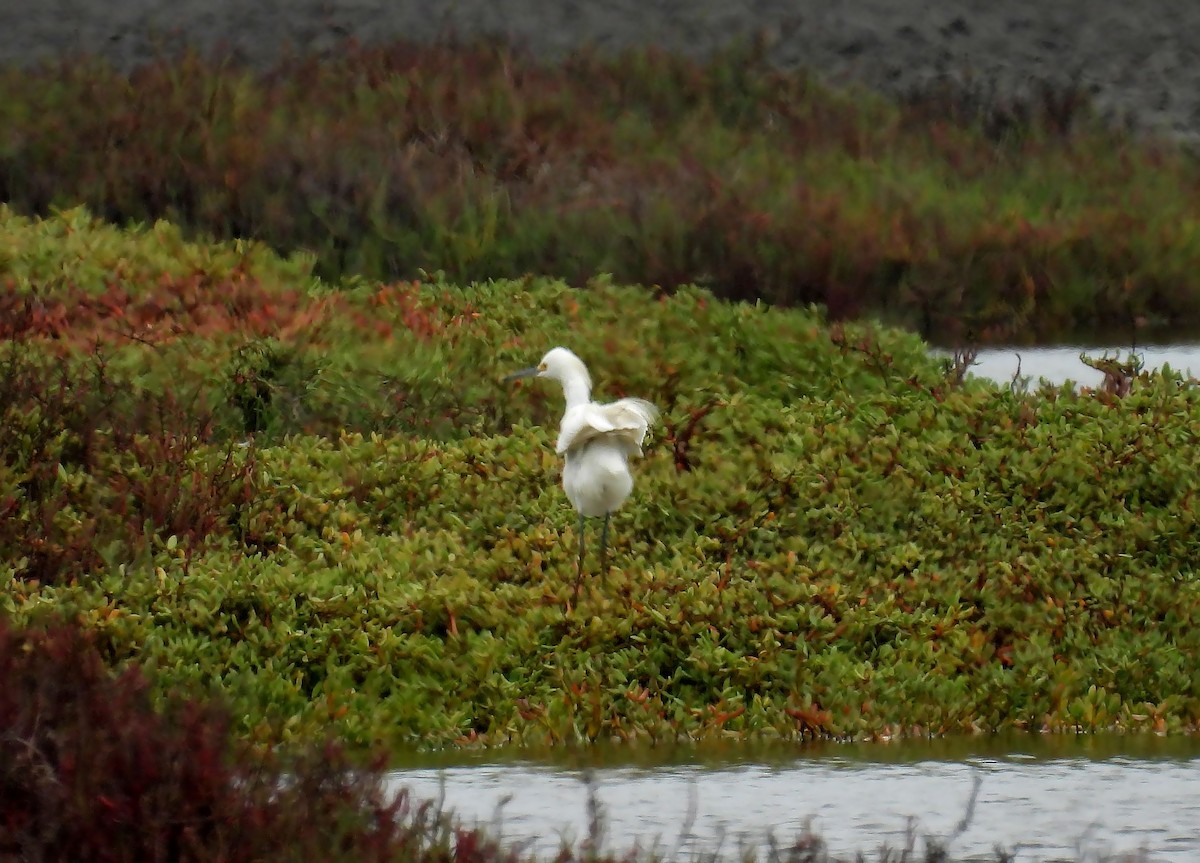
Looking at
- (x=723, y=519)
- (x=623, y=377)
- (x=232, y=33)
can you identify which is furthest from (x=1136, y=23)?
(x=723, y=519)

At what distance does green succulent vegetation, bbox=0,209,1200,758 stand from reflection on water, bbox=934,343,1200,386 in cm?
185

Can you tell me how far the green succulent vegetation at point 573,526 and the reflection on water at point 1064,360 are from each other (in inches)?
72.9

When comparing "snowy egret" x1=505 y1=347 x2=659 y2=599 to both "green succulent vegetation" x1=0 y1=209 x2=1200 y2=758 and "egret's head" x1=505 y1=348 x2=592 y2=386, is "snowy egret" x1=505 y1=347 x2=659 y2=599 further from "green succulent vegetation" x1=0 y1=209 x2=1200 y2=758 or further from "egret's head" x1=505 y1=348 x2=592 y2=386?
"egret's head" x1=505 y1=348 x2=592 y2=386

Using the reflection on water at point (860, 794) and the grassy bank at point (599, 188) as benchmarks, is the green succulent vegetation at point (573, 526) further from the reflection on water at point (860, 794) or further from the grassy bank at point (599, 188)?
the grassy bank at point (599, 188)

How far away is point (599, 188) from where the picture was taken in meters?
19.5

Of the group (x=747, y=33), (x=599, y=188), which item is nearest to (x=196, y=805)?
(x=599, y=188)

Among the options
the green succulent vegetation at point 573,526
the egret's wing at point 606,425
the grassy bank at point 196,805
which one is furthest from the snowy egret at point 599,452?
the grassy bank at point 196,805

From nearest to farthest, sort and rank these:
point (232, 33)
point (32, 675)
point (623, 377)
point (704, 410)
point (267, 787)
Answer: point (267, 787) → point (32, 675) → point (704, 410) → point (623, 377) → point (232, 33)

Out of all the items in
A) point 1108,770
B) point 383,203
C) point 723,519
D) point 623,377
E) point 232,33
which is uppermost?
point 232,33

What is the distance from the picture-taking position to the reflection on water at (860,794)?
685 cm

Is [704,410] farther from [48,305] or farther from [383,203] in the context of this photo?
[383,203]

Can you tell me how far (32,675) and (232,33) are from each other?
18978 mm

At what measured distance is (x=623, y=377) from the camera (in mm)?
13992

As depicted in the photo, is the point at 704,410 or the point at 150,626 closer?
the point at 150,626
